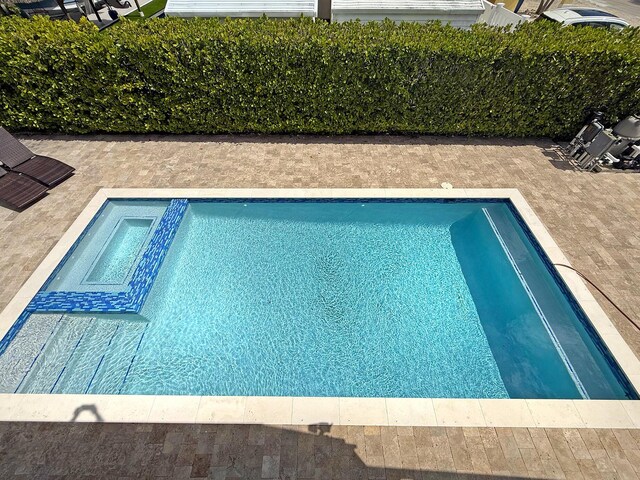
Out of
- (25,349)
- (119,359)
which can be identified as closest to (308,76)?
(119,359)

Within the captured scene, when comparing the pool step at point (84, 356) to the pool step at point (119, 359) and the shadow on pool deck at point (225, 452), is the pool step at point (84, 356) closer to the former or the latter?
the pool step at point (119, 359)

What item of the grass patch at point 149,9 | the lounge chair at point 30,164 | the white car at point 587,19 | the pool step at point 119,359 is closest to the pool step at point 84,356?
the pool step at point 119,359

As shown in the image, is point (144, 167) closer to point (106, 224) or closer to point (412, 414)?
point (106, 224)

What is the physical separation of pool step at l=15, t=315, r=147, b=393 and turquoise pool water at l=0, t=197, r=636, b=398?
25mm

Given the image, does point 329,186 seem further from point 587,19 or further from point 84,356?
point 587,19

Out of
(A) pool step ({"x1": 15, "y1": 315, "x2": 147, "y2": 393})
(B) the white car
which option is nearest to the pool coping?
(A) pool step ({"x1": 15, "y1": 315, "x2": 147, "y2": 393})

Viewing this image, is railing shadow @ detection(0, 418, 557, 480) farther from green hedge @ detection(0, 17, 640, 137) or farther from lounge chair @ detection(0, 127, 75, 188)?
green hedge @ detection(0, 17, 640, 137)

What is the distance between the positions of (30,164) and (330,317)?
11.0 meters

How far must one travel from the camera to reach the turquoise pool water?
21.9 feet

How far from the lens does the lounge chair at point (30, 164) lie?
9.82 meters

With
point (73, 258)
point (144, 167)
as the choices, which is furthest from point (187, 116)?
point (73, 258)

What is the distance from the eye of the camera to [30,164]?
10.1 meters

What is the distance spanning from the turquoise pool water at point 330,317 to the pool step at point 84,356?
3cm

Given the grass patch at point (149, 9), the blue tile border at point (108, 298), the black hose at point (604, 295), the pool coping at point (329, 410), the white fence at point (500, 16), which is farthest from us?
the grass patch at point (149, 9)
